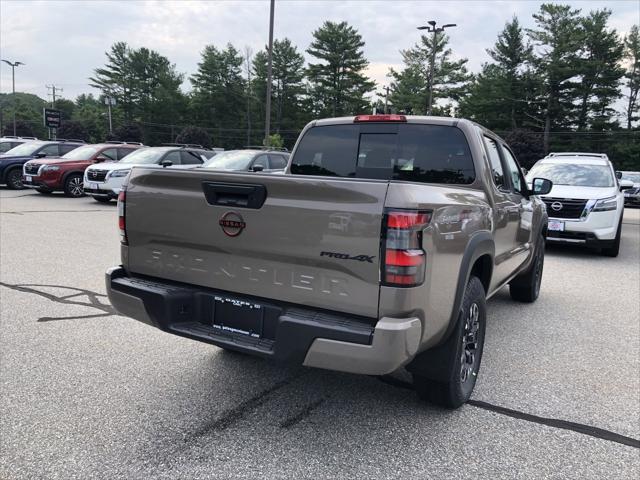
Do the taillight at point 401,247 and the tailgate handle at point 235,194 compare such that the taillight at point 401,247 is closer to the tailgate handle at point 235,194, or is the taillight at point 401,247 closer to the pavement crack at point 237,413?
the tailgate handle at point 235,194

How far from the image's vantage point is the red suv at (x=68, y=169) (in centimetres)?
1605

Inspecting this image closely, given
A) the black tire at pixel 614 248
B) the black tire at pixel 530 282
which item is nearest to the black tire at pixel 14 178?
the black tire at pixel 530 282

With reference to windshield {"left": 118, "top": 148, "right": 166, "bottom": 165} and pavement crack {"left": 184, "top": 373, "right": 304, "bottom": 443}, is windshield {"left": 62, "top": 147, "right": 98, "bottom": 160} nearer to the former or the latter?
windshield {"left": 118, "top": 148, "right": 166, "bottom": 165}

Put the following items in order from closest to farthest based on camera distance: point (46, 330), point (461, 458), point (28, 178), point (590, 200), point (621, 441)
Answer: point (461, 458), point (621, 441), point (46, 330), point (590, 200), point (28, 178)

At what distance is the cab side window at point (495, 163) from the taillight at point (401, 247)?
191 centimetres

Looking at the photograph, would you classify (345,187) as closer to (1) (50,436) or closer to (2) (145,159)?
(1) (50,436)

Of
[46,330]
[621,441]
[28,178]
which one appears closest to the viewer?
[621,441]

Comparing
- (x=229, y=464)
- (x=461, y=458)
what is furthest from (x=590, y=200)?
(x=229, y=464)

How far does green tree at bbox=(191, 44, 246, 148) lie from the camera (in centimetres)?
7238

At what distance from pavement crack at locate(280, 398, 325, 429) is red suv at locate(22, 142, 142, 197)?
15234 mm

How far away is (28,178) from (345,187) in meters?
17.0

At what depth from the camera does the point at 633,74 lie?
54.3 metres

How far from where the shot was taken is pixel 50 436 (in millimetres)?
2824

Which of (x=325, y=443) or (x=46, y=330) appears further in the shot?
(x=46, y=330)
